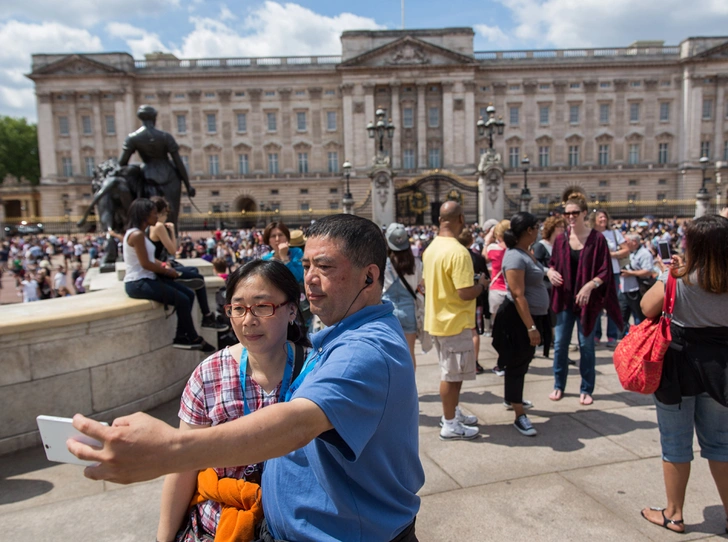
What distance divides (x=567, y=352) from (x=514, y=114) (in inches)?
2140

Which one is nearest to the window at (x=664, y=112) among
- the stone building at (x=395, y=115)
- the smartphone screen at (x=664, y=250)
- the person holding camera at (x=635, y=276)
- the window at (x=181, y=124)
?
the stone building at (x=395, y=115)

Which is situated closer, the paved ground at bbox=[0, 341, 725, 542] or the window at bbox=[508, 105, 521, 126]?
the paved ground at bbox=[0, 341, 725, 542]

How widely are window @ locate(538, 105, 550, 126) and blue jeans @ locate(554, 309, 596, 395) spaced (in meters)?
54.5

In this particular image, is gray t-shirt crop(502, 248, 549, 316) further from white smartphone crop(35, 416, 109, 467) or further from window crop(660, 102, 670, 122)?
window crop(660, 102, 670, 122)

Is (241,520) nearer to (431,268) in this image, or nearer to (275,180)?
(431,268)

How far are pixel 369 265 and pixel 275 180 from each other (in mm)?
54192

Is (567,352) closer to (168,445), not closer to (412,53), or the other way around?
(168,445)

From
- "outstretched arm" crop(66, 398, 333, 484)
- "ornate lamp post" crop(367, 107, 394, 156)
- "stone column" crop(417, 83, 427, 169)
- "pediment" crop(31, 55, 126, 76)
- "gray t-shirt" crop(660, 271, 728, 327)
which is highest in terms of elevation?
"pediment" crop(31, 55, 126, 76)

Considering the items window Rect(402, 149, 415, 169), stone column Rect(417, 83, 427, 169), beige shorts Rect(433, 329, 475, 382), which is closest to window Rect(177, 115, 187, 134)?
window Rect(402, 149, 415, 169)

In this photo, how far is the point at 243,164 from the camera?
55.1m

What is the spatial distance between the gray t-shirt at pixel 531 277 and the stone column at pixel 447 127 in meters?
49.7

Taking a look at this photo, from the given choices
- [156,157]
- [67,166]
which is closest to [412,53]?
[67,166]

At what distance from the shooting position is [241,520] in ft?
6.00

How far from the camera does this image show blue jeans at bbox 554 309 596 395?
5.27m
